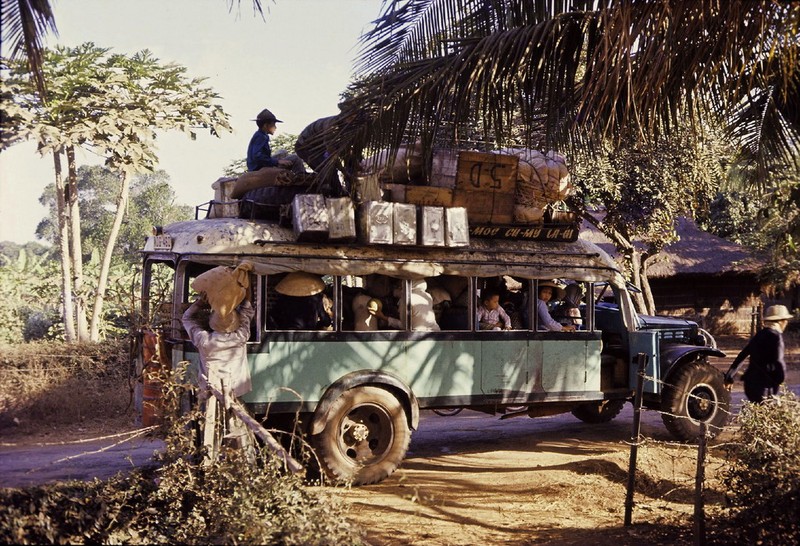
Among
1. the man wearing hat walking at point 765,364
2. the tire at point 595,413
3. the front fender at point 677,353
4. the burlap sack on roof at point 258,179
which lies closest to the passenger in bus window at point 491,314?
the front fender at point 677,353

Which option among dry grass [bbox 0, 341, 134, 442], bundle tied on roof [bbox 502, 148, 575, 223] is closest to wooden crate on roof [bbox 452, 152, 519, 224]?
bundle tied on roof [bbox 502, 148, 575, 223]

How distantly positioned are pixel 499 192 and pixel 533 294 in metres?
1.17


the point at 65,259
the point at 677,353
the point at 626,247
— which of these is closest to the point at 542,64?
the point at 677,353

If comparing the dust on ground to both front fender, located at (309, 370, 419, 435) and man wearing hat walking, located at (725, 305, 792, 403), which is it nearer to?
front fender, located at (309, 370, 419, 435)

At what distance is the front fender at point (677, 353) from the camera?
33.7 feet

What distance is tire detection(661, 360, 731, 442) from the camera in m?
10.3

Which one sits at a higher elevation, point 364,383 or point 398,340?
point 398,340

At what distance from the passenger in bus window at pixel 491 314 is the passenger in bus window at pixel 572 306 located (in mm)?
946

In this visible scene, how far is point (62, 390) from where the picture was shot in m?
12.4

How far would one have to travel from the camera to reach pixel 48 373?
41.4 feet

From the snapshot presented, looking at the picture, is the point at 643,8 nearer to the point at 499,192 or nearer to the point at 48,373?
the point at 499,192

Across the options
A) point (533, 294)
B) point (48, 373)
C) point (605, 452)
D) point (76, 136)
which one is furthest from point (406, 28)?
point (48, 373)

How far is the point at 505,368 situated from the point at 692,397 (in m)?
2.64

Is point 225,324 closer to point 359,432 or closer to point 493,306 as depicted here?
point 359,432
